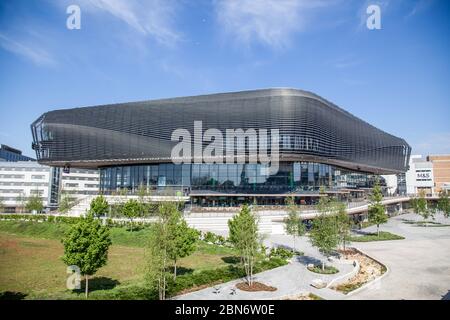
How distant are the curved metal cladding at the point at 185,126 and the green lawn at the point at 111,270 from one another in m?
38.6

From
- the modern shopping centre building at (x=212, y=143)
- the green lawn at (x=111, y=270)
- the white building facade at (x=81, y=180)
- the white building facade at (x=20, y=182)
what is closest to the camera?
the green lawn at (x=111, y=270)

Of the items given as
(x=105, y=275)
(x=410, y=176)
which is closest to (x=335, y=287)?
(x=105, y=275)

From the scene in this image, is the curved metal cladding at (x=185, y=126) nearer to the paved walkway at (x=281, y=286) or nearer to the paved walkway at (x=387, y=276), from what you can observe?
the paved walkway at (x=387, y=276)

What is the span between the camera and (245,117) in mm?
75688

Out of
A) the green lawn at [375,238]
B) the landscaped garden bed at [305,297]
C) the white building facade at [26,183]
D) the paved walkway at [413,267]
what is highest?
the white building facade at [26,183]

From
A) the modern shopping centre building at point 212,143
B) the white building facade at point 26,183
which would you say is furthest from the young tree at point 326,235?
the white building facade at point 26,183

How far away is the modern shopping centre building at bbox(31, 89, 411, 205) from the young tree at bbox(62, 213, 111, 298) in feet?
163

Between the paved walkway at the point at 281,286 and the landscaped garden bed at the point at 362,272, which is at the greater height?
the paved walkway at the point at 281,286

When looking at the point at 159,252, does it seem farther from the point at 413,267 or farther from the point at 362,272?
the point at 413,267

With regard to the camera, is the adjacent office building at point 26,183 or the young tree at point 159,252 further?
the adjacent office building at point 26,183

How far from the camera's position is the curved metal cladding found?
244ft

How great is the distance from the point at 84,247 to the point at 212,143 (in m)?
56.3

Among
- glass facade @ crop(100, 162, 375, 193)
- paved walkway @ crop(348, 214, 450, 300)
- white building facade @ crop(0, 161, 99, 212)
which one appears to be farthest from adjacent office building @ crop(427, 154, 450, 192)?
white building facade @ crop(0, 161, 99, 212)

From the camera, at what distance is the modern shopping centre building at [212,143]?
244ft
